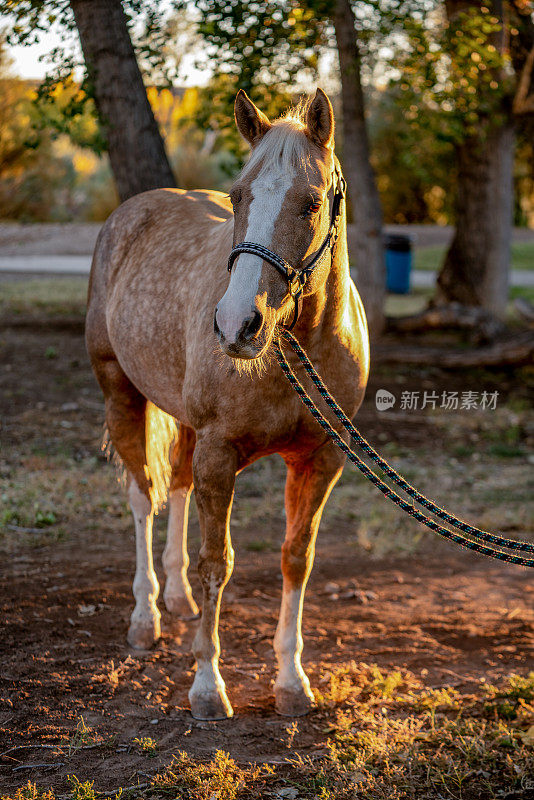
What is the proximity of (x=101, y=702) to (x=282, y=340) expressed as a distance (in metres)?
1.77

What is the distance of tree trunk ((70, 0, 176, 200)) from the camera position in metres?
6.23

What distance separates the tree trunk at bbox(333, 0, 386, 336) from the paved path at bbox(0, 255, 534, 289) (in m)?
8.53

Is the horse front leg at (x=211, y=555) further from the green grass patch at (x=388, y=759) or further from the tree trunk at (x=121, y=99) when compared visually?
the tree trunk at (x=121, y=99)

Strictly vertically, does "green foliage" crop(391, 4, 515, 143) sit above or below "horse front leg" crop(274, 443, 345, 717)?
above

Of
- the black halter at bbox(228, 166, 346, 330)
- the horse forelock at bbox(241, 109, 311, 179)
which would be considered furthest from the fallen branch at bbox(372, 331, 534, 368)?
the horse forelock at bbox(241, 109, 311, 179)

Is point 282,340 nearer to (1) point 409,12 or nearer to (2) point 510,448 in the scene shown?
(2) point 510,448

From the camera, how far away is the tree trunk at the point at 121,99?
20.4 ft

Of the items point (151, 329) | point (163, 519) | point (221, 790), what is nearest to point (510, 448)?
point (163, 519)

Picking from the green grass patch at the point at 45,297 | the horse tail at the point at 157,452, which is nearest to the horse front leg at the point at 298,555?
the horse tail at the point at 157,452

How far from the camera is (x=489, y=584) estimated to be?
510cm

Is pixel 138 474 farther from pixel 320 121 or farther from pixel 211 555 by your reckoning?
pixel 320 121

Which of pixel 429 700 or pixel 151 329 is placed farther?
pixel 151 329

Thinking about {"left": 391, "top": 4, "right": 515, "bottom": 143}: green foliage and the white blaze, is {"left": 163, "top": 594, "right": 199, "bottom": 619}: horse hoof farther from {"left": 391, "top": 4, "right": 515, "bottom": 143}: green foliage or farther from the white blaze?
{"left": 391, "top": 4, "right": 515, "bottom": 143}: green foliage

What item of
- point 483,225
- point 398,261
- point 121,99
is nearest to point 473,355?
point 483,225
